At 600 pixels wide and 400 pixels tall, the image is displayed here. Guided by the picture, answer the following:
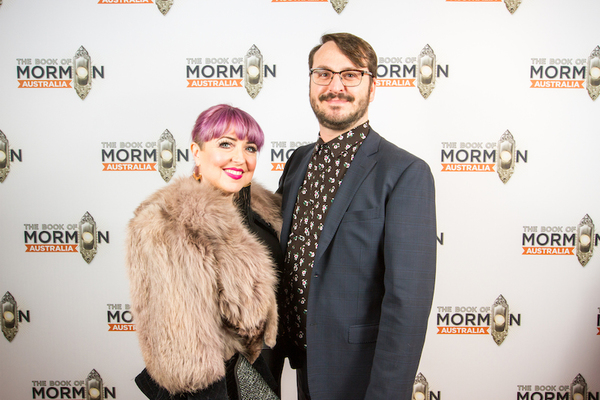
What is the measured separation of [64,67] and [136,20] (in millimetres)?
616

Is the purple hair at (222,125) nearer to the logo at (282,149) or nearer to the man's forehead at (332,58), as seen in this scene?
the man's forehead at (332,58)

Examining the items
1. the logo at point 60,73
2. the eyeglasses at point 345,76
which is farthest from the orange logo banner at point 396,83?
the logo at point 60,73

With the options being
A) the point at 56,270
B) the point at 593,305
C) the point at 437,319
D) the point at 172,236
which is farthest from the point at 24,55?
the point at 593,305

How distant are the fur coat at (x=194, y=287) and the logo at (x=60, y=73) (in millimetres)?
1683

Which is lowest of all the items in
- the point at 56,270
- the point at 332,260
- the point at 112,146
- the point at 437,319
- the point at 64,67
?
the point at 437,319

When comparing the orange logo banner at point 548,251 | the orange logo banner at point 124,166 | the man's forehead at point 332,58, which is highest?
the man's forehead at point 332,58

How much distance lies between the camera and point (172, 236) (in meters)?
1.36

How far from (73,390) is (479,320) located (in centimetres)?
304

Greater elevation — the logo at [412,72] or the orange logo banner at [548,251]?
the logo at [412,72]

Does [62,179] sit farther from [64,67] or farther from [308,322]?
[308,322]

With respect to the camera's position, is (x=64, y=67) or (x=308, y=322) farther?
(x=64, y=67)

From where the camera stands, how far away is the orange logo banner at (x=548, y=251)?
2693 millimetres

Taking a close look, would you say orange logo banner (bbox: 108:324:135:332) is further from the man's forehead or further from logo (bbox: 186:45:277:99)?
the man's forehead

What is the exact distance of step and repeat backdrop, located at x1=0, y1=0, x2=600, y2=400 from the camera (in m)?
2.58
